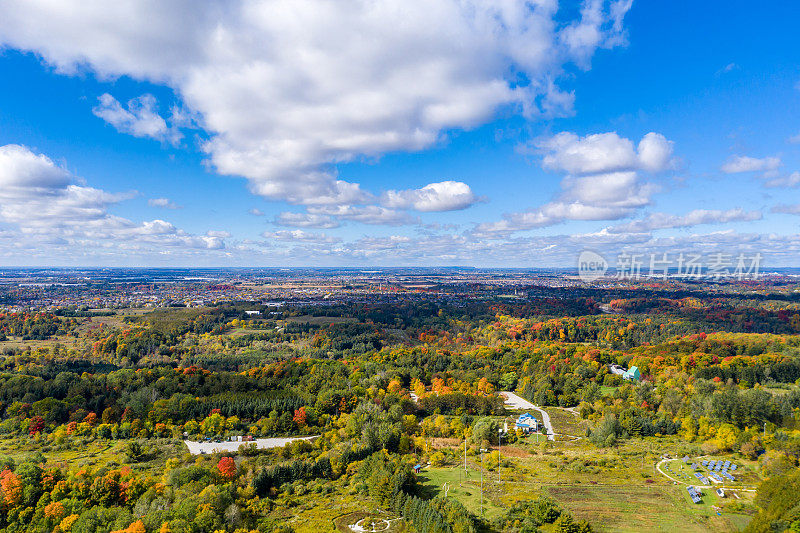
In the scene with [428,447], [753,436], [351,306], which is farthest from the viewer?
[351,306]

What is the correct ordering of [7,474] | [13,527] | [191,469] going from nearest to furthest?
[13,527]
[7,474]
[191,469]

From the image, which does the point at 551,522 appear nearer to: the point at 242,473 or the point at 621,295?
the point at 242,473

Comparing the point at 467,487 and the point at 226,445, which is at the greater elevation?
the point at 467,487

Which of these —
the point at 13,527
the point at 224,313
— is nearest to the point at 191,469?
the point at 13,527

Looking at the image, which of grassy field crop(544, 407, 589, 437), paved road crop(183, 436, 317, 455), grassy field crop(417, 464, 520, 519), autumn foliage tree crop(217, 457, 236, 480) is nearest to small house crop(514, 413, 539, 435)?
grassy field crop(544, 407, 589, 437)

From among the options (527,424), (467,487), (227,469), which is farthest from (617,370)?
(227,469)

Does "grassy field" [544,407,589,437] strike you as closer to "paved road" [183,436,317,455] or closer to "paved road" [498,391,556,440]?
"paved road" [498,391,556,440]

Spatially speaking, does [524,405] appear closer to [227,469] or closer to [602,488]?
[602,488]

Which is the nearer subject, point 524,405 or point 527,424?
point 527,424

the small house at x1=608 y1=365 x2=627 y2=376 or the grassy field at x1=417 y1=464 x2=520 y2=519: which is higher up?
the small house at x1=608 y1=365 x2=627 y2=376
